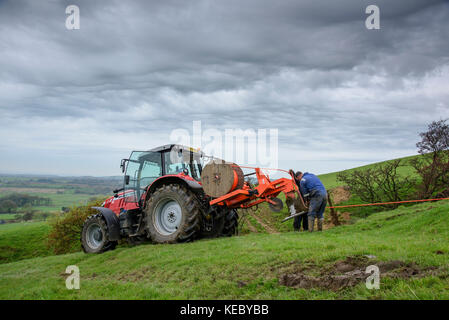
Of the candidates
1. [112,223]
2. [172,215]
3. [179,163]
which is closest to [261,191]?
[172,215]

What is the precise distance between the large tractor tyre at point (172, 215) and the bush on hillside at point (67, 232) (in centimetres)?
1484

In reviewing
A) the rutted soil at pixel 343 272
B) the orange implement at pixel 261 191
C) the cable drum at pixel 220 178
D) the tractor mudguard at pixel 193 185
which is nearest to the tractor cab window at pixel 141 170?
the tractor mudguard at pixel 193 185

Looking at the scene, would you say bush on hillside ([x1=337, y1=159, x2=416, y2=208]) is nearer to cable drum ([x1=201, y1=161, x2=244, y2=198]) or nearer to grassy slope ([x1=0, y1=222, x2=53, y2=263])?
cable drum ([x1=201, y1=161, x2=244, y2=198])

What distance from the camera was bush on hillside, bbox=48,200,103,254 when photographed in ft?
76.3

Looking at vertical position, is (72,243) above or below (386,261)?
below

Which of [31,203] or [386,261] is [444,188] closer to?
[386,261]

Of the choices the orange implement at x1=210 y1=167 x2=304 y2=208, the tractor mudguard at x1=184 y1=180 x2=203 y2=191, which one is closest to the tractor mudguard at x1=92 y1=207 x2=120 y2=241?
the tractor mudguard at x1=184 y1=180 x2=203 y2=191

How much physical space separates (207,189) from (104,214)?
13.7 feet

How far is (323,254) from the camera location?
5.56 metres

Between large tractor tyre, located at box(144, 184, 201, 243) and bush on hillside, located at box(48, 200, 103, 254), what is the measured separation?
14837 mm

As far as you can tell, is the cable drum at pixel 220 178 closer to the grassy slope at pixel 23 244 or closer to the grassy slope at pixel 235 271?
the grassy slope at pixel 235 271

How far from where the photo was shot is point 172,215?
33.1ft

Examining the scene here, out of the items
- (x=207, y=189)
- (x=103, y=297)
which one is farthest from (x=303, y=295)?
(x=207, y=189)

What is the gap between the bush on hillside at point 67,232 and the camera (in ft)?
76.3
